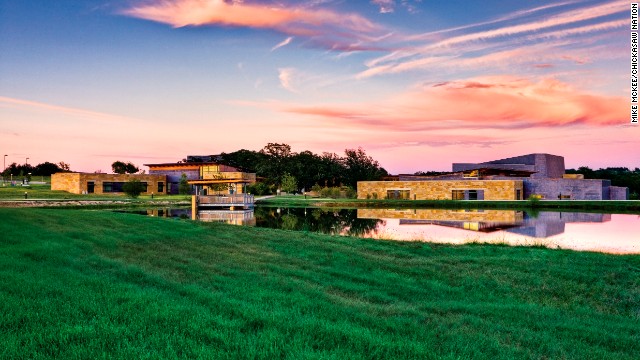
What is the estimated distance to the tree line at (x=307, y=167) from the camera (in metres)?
84.5

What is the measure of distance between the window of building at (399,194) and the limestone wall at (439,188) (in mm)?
453

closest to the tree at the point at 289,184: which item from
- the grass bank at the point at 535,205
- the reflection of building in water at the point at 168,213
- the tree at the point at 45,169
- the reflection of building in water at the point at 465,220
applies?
the grass bank at the point at 535,205

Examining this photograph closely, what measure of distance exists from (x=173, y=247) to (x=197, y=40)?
1855 centimetres

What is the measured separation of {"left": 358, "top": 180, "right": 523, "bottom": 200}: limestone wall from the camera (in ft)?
194

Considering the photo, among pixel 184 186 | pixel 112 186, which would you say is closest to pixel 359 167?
pixel 184 186

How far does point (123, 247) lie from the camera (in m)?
10.2

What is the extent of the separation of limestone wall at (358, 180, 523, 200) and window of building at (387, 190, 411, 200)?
45 cm

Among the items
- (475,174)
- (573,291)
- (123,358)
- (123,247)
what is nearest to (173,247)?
(123,247)

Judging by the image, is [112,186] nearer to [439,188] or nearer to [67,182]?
[67,182]

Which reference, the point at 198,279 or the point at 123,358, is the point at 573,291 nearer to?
the point at 198,279

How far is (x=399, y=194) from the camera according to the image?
67000 millimetres

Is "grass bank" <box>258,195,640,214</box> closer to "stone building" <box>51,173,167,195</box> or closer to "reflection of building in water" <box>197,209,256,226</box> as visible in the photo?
"reflection of building in water" <box>197,209,256,226</box>

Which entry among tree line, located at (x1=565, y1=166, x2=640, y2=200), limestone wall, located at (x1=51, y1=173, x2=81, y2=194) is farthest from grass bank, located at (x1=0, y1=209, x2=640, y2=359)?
tree line, located at (x1=565, y1=166, x2=640, y2=200)

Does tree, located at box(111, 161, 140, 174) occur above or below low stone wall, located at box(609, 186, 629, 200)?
above
